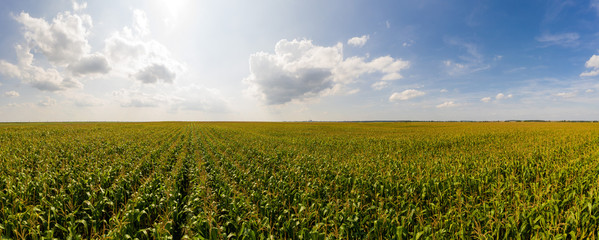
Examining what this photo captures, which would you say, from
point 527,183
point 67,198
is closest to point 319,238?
point 67,198

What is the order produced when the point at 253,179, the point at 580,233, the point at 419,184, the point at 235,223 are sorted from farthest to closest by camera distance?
1. the point at 253,179
2. the point at 419,184
3. the point at 235,223
4. the point at 580,233

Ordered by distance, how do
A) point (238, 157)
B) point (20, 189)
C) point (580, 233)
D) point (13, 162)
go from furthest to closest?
point (238, 157) < point (13, 162) < point (20, 189) < point (580, 233)

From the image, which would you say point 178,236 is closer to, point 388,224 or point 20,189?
point 388,224

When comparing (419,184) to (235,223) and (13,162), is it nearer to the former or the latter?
(235,223)

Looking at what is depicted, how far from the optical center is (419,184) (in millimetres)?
7930

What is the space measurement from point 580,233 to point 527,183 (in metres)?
5.03

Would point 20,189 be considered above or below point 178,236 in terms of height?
above

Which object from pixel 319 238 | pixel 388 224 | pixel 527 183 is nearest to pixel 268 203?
pixel 319 238

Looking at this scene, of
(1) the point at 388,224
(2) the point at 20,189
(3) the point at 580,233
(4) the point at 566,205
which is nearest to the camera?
(3) the point at 580,233

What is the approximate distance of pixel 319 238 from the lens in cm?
451

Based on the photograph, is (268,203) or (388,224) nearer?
(388,224)

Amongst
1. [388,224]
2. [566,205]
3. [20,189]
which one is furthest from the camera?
[20,189]

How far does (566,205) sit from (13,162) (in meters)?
25.0

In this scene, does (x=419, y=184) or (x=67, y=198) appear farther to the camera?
(x=419, y=184)
